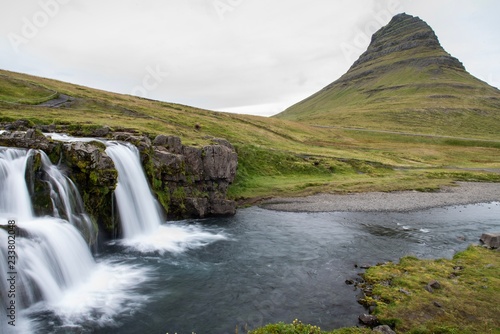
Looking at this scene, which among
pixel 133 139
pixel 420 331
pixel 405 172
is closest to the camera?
pixel 420 331

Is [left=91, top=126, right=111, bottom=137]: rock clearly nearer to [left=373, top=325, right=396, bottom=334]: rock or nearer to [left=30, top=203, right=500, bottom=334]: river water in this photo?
[left=30, top=203, right=500, bottom=334]: river water

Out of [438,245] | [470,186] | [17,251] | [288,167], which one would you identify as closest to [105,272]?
[17,251]

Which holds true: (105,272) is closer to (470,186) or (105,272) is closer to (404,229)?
(404,229)

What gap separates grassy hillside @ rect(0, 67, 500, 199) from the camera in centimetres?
5823

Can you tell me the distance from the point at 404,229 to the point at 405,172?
46.8 m

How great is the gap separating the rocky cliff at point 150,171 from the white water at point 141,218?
1.17 m

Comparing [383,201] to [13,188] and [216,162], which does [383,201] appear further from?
[13,188]

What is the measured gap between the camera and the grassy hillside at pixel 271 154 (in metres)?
58.2

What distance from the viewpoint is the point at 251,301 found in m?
20.8

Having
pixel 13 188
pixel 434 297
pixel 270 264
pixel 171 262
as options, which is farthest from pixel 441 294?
pixel 13 188

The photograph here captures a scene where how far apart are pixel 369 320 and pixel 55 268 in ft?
63.7

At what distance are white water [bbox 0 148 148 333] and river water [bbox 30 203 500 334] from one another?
2.83 feet

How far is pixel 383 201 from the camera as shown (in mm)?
50969

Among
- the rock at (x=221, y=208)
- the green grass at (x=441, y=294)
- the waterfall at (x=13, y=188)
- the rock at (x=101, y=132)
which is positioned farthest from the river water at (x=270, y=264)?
the rock at (x=101, y=132)
